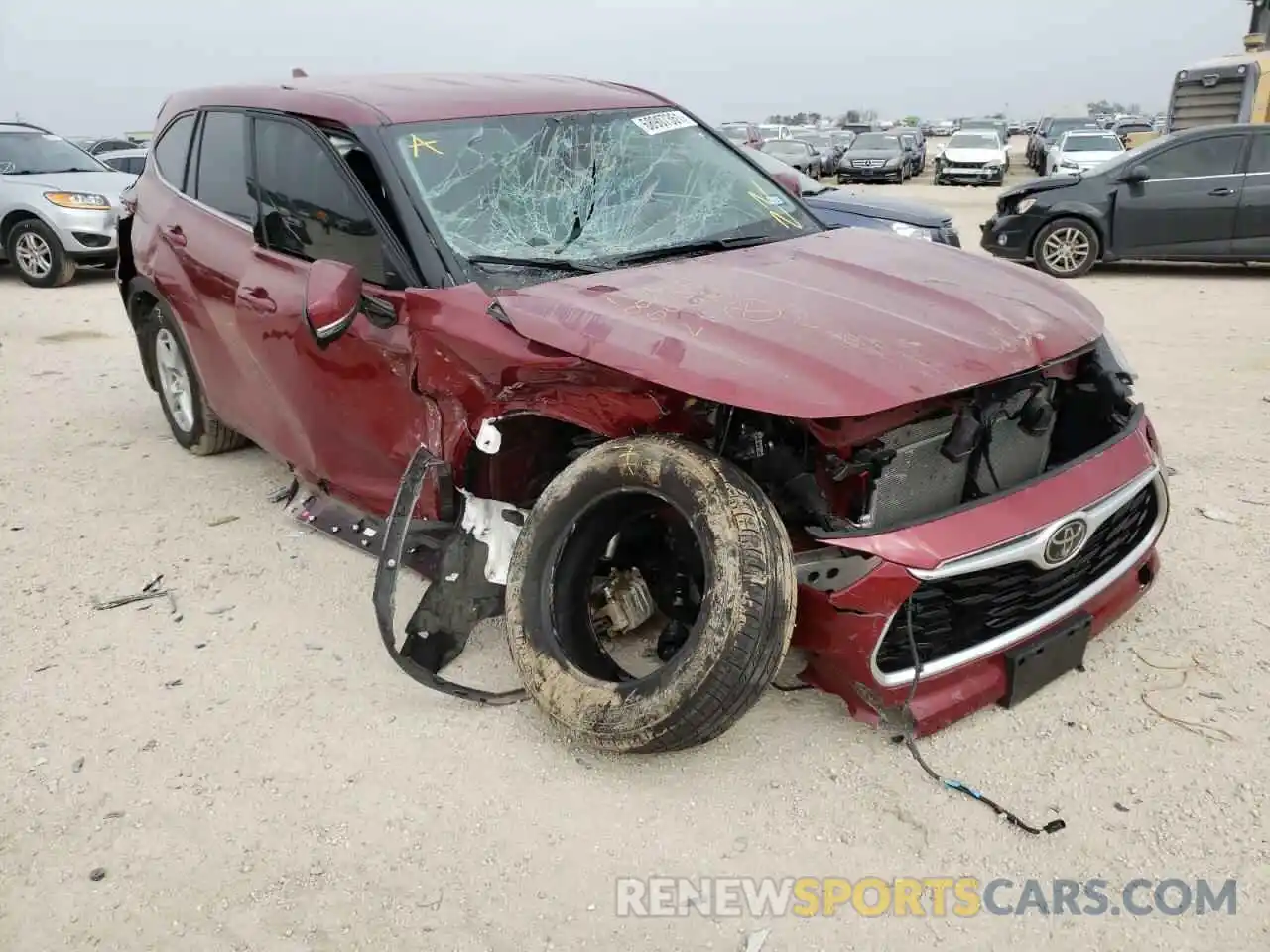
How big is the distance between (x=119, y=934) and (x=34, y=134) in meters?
11.8

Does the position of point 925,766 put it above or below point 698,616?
below

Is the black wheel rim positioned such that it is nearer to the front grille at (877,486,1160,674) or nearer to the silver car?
the front grille at (877,486,1160,674)

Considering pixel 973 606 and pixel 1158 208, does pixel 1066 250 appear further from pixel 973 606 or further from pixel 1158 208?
Answer: pixel 973 606

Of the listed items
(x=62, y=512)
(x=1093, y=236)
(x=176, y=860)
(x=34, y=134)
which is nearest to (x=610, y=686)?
(x=176, y=860)

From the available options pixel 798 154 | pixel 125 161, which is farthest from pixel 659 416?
pixel 798 154

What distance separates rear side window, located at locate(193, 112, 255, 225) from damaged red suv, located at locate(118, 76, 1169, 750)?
9 centimetres

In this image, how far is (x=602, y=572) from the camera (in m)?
3.22

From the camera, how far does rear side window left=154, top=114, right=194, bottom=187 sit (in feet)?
15.3

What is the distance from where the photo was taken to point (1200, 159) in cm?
996

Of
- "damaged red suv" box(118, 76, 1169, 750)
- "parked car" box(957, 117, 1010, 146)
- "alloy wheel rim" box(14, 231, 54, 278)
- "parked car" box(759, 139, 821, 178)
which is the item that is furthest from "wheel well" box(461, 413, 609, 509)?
"parked car" box(957, 117, 1010, 146)

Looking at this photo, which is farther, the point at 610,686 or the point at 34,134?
the point at 34,134

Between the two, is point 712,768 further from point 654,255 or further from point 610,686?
point 654,255

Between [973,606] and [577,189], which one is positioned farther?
[577,189]

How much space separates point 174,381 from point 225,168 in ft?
4.75
